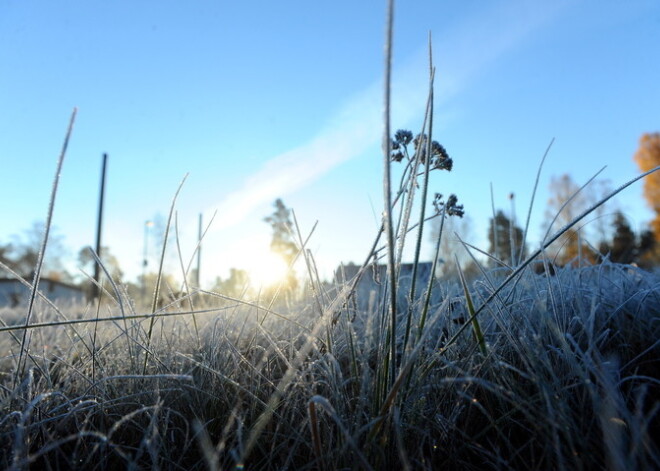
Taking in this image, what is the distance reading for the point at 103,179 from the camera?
15406 mm

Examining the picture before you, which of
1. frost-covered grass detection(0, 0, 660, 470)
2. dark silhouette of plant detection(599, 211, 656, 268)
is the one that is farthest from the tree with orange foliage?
frost-covered grass detection(0, 0, 660, 470)

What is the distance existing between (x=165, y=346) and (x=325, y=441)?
883mm

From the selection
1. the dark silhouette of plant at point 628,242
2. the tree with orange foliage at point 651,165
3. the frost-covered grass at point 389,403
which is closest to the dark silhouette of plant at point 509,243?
the frost-covered grass at point 389,403

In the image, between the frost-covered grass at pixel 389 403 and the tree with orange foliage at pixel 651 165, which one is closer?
the frost-covered grass at pixel 389 403

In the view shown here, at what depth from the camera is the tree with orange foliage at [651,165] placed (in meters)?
25.7

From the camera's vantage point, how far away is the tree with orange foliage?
25.7m

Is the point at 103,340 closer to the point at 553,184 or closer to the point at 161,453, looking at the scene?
the point at 161,453

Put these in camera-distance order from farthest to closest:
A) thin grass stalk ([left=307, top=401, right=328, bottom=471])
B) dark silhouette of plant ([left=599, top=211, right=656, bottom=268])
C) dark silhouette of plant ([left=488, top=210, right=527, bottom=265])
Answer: dark silhouette of plant ([left=599, top=211, right=656, bottom=268]) < dark silhouette of plant ([left=488, top=210, right=527, bottom=265]) < thin grass stalk ([left=307, top=401, right=328, bottom=471])

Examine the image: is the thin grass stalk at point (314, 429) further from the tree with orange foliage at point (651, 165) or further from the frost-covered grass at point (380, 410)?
the tree with orange foliage at point (651, 165)

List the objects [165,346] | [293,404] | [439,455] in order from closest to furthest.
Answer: [439,455], [293,404], [165,346]

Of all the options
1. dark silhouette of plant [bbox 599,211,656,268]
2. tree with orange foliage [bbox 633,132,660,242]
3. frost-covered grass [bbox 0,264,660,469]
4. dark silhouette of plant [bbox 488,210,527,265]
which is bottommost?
frost-covered grass [bbox 0,264,660,469]

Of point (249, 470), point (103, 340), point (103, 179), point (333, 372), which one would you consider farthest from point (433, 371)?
point (103, 179)

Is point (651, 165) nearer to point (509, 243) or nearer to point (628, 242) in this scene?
point (628, 242)

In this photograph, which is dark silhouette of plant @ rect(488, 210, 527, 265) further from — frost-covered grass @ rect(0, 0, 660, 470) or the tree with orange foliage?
the tree with orange foliage
